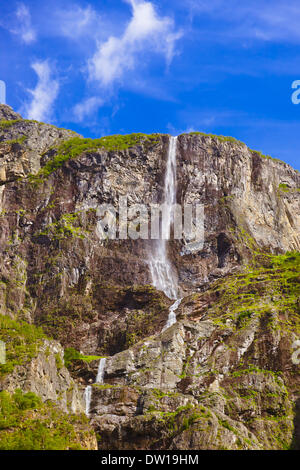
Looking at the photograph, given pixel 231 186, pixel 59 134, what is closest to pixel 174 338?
pixel 231 186

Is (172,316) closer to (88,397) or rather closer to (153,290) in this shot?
(153,290)

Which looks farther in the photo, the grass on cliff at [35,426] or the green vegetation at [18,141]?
the green vegetation at [18,141]

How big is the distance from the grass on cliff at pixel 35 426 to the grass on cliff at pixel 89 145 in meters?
69.0

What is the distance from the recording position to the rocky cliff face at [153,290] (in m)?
67.7

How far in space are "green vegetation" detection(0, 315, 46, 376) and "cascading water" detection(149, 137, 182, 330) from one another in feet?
85.1

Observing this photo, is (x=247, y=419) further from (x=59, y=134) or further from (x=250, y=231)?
(x=59, y=134)

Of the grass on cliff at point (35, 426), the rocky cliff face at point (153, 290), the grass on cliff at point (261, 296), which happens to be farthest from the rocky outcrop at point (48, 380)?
the grass on cliff at point (261, 296)

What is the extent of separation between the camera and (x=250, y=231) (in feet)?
386

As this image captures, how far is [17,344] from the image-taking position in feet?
236

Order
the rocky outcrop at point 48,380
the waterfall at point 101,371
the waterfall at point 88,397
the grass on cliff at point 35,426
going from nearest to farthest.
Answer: the grass on cliff at point 35,426 → the rocky outcrop at point 48,380 → the waterfall at point 88,397 → the waterfall at point 101,371

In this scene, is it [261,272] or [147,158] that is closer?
[261,272]

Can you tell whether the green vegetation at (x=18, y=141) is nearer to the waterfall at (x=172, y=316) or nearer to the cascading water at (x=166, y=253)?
the cascading water at (x=166, y=253)
